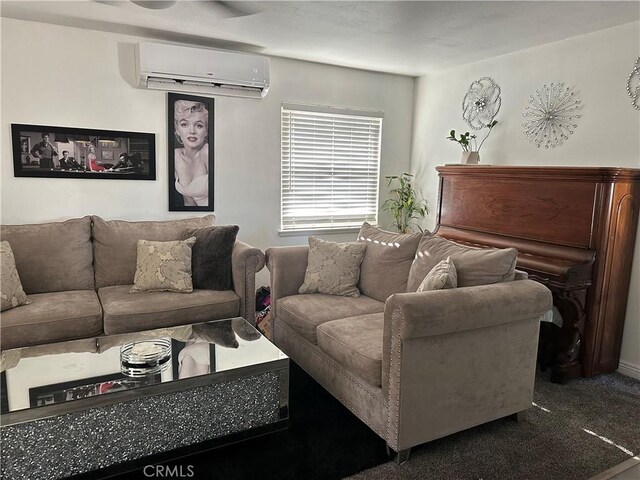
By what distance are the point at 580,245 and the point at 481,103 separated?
1.78 meters

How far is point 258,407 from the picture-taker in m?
2.29

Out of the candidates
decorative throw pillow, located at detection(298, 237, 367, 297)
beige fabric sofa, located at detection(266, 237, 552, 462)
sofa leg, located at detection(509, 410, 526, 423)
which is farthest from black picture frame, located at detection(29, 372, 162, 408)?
sofa leg, located at detection(509, 410, 526, 423)

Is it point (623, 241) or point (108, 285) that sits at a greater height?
point (623, 241)

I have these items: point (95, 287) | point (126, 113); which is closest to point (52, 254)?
point (95, 287)

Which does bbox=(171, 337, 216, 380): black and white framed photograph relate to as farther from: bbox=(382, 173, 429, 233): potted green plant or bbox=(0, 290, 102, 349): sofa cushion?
bbox=(382, 173, 429, 233): potted green plant

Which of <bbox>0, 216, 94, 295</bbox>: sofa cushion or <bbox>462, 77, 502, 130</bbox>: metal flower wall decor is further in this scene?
<bbox>462, 77, 502, 130</bbox>: metal flower wall decor

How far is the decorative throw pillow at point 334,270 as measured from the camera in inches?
128

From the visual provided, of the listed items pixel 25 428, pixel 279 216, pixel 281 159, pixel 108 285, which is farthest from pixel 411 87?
pixel 25 428

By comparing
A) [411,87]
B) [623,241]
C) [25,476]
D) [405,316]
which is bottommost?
[25,476]

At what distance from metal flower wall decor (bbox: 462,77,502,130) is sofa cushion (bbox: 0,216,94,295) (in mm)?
3445

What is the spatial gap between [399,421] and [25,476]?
1.55 meters

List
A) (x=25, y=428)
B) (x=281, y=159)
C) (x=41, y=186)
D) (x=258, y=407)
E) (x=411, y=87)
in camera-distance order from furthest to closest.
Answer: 1. (x=411, y=87)
2. (x=281, y=159)
3. (x=41, y=186)
4. (x=258, y=407)
5. (x=25, y=428)

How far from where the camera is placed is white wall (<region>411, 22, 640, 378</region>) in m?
3.14

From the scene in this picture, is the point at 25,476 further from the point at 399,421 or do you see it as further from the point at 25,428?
the point at 399,421
